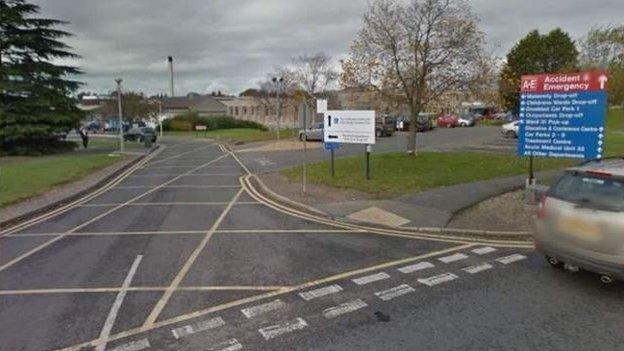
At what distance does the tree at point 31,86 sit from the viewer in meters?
28.0

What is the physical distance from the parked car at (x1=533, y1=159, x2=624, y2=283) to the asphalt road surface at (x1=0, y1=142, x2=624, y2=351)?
1.38ft

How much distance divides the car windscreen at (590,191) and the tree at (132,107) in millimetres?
74673

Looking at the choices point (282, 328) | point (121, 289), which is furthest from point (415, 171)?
point (282, 328)

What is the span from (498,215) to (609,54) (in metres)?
46.6

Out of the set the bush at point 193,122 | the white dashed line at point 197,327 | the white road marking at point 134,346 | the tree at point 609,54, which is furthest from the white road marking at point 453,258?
the bush at point 193,122

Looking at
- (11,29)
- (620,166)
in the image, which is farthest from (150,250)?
(11,29)

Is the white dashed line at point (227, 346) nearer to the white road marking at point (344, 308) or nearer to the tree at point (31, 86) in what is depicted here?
the white road marking at point (344, 308)

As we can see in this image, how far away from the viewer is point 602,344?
4.56 m

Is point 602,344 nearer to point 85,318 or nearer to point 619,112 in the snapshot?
point 85,318

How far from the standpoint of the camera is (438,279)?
6.41 m

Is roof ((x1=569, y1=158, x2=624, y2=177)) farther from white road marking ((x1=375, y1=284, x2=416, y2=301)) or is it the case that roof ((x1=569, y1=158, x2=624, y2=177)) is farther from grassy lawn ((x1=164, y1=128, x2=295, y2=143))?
grassy lawn ((x1=164, y1=128, x2=295, y2=143))

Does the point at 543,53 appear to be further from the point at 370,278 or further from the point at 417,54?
the point at 370,278

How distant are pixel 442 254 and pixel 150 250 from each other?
4794 mm

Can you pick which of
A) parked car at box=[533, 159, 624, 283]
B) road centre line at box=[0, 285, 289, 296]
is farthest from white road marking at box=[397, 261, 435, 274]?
road centre line at box=[0, 285, 289, 296]
